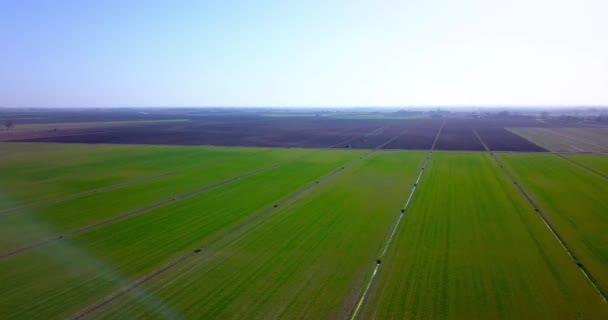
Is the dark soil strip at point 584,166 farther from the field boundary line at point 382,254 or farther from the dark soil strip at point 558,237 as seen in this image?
the field boundary line at point 382,254

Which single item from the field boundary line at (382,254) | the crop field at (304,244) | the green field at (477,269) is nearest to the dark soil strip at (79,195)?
the crop field at (304,244)

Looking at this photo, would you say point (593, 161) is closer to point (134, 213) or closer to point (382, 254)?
point (382, 254)

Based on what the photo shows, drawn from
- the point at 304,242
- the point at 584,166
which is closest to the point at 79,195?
the point at 304,242

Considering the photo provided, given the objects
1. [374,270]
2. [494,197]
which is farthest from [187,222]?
[494,197]

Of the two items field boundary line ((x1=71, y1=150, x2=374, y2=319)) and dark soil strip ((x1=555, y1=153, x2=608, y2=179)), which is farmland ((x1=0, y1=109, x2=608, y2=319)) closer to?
field boundary line ((x1=71, y1=150, x2=374, y2=319))

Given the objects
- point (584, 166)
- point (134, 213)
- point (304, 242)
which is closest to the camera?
point (304, 242)
